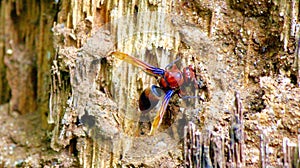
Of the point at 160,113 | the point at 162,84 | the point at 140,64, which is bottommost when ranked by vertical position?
the point at 160,113

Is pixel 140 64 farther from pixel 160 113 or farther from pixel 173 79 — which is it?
pixel 160 113

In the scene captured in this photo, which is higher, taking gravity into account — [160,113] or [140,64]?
[140,64]

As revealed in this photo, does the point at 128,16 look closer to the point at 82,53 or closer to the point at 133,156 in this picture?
the point at 82,53

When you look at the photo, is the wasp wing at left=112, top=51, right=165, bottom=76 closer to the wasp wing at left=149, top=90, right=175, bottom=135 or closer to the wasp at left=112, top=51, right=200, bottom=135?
the wasp at left=112, top=51, right=200, bottom=135

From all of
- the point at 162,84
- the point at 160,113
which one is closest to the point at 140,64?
the point at 162,84

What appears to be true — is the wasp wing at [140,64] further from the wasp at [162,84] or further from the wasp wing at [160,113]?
the wasp wing at [160,113]

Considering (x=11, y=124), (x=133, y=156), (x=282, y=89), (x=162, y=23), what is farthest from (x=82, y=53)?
(x=282, y=89)

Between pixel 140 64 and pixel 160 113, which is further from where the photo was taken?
pixel 140 64

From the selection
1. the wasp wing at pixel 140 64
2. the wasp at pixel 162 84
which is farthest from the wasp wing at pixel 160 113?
the wasp wing at pixel 140 64
